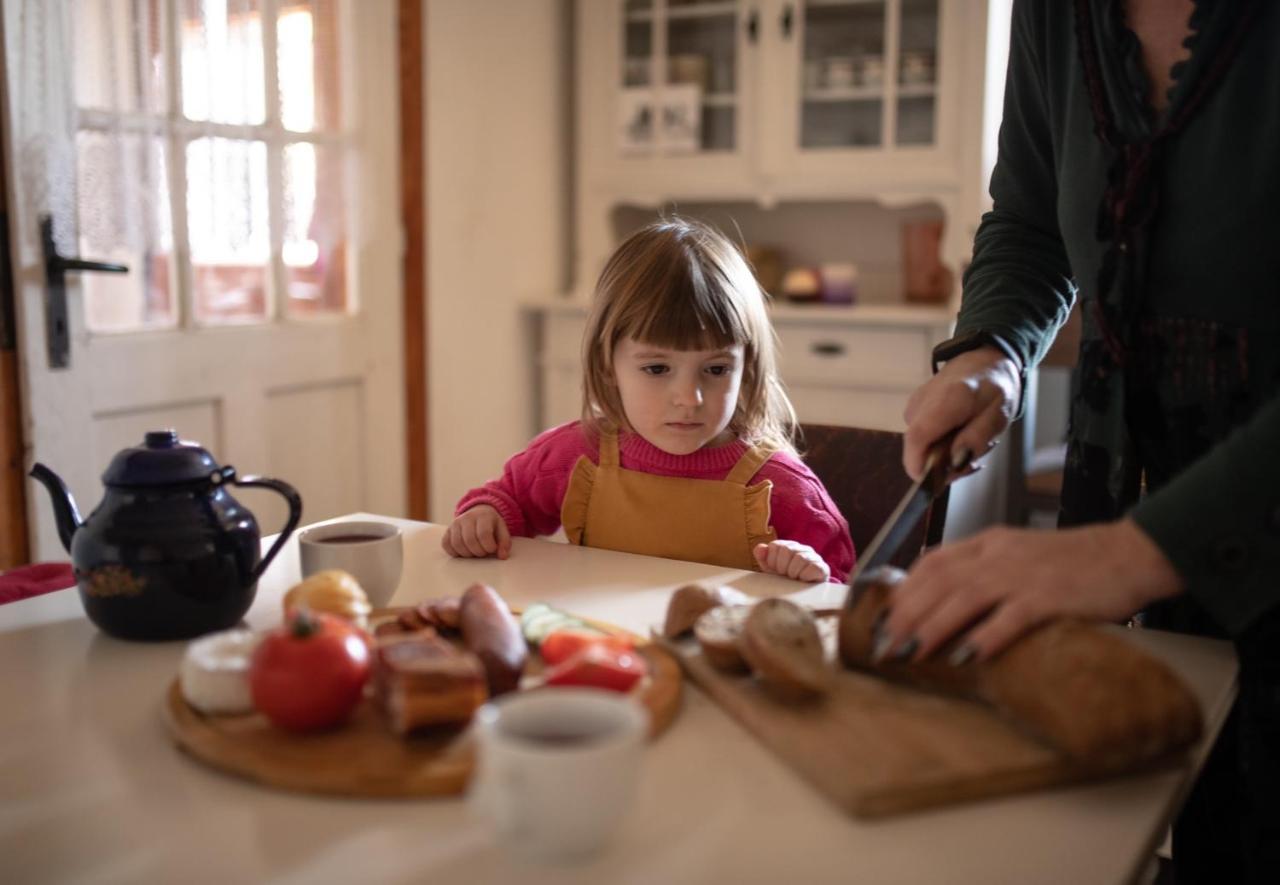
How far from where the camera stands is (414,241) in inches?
126

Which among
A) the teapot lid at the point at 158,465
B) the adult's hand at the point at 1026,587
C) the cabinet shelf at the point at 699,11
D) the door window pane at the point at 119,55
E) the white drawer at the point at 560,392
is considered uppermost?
the cabinet shelf at the point at 699,11

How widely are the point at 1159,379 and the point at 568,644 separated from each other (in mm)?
548

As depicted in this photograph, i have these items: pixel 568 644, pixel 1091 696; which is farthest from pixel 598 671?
pixel 1091 696

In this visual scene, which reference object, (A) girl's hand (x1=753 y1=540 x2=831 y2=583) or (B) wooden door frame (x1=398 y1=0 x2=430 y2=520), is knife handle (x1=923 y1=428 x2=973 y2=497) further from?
(B) wooden door frame (x1=398 y1=0 x2=430 y2=520)

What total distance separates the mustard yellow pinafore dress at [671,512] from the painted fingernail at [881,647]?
2.21 feet

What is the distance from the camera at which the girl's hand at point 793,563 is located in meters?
1.21

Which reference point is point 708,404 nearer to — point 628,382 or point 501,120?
point 628,382

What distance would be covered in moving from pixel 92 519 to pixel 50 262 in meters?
1.51

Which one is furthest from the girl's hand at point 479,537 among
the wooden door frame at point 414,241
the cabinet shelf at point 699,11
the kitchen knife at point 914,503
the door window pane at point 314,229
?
the cabinet shelf at point 699,11

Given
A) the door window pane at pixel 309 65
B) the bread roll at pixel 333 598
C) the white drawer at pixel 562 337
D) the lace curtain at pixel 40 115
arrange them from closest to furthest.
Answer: the bread roll at pixel 333 598
the lace curtain at pixel 40 115
the door window pane at pixel 309 65
the white drawer at pixel 562 337

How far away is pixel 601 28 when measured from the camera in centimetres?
363

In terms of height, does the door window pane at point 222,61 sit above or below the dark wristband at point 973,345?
above

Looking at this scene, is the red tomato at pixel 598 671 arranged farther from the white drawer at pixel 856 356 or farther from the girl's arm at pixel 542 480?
the white drawer at pixel 856 356

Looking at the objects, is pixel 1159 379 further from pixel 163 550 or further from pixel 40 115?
pixel 40 115
